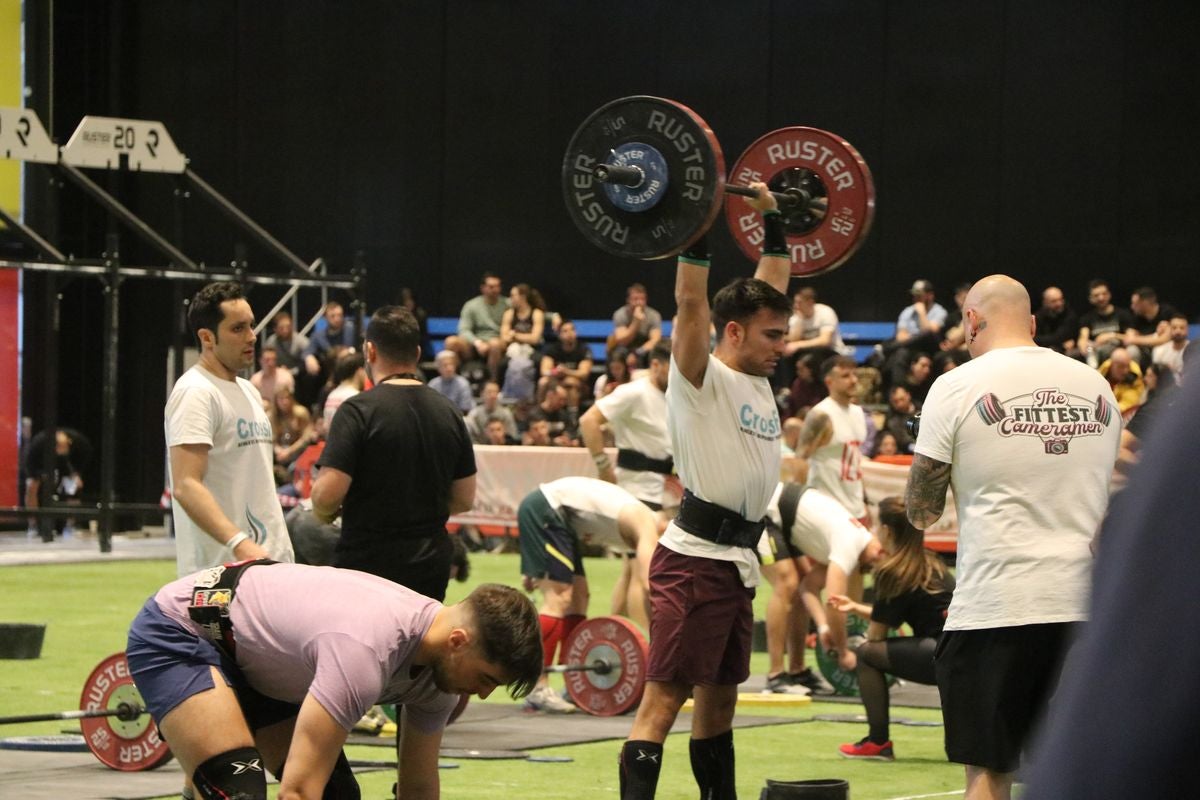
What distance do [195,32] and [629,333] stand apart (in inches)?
303

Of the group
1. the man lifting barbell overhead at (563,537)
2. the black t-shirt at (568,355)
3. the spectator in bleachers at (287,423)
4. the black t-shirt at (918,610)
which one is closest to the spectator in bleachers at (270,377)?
the spectator in bleachers at (287,423)

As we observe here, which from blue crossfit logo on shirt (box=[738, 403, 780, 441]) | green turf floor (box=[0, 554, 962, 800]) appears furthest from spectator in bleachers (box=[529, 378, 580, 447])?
blue crossfit logo on shirt (box=[738, 403, 780, 441])

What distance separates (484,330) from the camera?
1903cm

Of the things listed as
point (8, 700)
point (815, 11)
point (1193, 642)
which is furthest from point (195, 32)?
point (1193, 642)

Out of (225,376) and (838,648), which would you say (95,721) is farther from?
(838,648)

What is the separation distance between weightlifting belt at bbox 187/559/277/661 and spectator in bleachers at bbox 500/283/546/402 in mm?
14181

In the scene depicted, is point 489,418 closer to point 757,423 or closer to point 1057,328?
point 1057,328

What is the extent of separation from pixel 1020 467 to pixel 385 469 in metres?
2.09

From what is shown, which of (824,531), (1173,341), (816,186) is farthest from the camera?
(1173,341)

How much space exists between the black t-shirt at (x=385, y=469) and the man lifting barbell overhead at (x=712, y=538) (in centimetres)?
80

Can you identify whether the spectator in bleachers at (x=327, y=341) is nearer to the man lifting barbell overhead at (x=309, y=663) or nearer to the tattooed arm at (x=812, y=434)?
the tattooed arm at (x=812, y=434)

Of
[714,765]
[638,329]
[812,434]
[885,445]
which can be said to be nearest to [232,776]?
[714,765]

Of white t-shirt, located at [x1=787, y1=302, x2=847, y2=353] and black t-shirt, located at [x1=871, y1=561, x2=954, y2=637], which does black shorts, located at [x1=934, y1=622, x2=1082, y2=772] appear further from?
white t-shirt, located at [x1=787, y1=302, x2=847, y2=353]

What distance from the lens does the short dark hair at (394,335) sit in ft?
18.7
